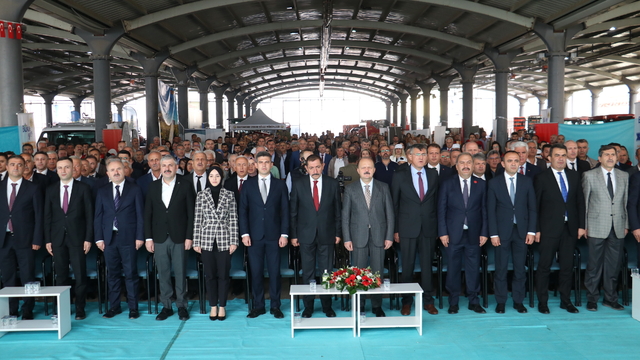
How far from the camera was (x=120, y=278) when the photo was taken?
572 centimetres

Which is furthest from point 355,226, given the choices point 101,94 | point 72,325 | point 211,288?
point 101,94

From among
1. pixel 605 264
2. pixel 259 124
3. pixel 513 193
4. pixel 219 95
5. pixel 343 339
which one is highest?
pixel 219 95

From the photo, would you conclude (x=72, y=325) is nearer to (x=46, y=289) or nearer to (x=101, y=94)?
(x=46, y=289)

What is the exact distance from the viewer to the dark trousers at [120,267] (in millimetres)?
5566

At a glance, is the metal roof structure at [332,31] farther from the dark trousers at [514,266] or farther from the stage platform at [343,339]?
the stage platform at [343,339]

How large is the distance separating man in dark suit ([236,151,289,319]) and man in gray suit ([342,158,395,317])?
0.68 m

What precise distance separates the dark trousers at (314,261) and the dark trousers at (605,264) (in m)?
2.90

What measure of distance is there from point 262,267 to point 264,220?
0.54 meters

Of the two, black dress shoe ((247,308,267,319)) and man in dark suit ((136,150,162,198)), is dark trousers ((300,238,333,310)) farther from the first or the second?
man in dark suit ((136,150,162,198))

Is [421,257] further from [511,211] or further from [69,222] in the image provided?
[69,222]

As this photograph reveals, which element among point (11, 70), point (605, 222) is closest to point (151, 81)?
point (11, 70)

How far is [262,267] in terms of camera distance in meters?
5.66

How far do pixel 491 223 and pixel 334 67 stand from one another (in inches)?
1083

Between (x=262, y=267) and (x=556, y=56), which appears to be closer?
(x=262, y=267)
